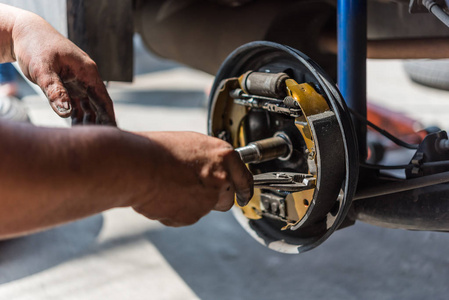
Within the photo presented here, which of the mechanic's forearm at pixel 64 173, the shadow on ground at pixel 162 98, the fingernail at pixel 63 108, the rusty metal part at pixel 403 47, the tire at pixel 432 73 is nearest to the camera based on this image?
the mechanic's forearm at pixel 64 173

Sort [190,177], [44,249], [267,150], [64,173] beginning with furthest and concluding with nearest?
1. [44,249]
2. [267,150]
3. [190,177]
4. [64,173]

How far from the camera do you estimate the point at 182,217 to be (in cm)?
65

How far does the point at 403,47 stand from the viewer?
48.9 inches

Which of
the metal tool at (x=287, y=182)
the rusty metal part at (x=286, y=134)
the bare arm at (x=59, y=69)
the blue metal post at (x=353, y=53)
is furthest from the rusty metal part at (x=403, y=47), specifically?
the bare arm at (x=59, y=69)

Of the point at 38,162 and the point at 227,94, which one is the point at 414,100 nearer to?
the point at 227,94

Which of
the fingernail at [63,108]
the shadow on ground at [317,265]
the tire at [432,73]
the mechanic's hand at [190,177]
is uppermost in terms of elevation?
the fingernail at [63,108]

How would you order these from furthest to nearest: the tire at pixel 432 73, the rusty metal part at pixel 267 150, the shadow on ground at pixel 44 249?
the tire at pixel 432 73
the shadow on ground at pixel 44 249
the rusty metal part at pixel 267 150

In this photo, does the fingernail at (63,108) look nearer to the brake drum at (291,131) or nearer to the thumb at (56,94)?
the thumb at (56,94)

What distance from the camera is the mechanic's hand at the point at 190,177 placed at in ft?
2.04

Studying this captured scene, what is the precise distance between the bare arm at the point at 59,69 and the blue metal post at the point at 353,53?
1.55 ft

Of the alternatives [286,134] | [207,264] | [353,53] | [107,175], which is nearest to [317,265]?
[207,264]

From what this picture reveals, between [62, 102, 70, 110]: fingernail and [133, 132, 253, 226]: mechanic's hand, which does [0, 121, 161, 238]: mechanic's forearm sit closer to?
[133, 132, 253, 226]: mechanic's hand

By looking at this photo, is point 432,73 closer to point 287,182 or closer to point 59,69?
point 287,182

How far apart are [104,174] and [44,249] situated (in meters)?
1.08
